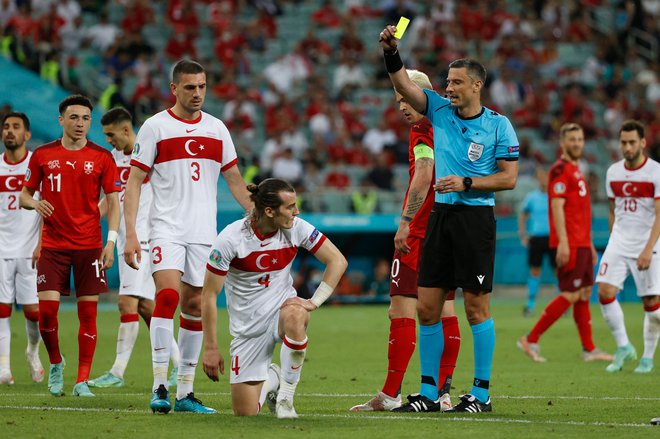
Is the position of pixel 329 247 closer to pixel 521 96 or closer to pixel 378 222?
pixel 378 222

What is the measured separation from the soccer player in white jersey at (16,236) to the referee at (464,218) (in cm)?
451

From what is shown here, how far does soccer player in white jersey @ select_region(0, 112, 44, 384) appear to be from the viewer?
1156 centimetres

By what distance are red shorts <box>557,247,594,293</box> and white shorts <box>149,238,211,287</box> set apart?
638cm

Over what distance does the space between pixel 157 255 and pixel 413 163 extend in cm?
214

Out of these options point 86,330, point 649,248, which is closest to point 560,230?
point 649,248

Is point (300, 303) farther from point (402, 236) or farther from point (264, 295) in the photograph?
point (402, 236)

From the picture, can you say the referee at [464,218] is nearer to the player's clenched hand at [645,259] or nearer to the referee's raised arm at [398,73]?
the referee's raised arm at [398,73]

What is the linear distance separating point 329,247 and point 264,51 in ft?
70.3

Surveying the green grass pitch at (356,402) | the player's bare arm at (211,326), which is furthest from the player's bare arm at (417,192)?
the player's bare arm at (211,326)

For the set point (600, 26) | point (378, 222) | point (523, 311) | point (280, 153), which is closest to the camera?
point (523, 311)

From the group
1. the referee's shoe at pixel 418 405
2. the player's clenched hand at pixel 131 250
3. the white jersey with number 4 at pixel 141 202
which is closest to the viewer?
the player's clenched hand at pixel 131 250

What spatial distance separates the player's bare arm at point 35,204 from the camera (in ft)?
33.1

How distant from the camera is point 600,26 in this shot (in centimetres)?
3312

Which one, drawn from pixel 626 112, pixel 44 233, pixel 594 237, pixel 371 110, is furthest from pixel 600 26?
pixel 44 233
